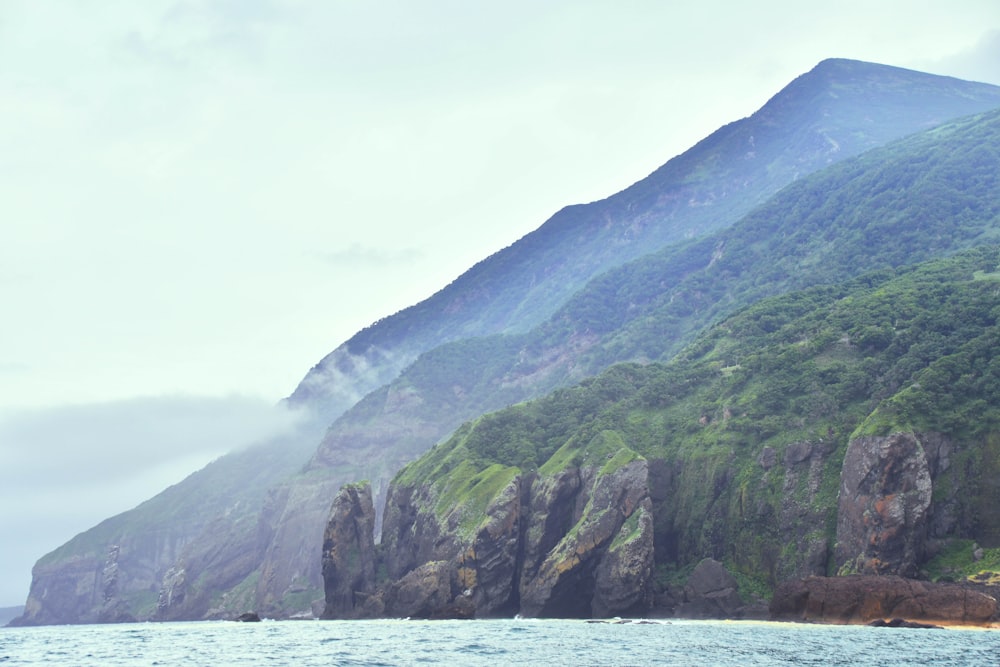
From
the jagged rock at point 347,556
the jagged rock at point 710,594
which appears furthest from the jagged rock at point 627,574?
the jagged rock at point 347,556

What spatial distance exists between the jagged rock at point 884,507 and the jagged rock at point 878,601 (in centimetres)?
774

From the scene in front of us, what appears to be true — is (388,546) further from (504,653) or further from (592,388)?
(504,653)

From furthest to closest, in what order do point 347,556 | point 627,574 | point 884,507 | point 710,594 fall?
point 347,556 < point 627,574 < point 710,594 < point 884,507

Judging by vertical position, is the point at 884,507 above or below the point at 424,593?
above

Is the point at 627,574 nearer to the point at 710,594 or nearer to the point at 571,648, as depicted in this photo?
the point at 710,594

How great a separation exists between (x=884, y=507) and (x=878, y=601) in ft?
55.8

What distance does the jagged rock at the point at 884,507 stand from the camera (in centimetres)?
11144

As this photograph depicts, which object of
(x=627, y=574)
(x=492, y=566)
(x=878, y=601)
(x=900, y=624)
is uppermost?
(x=492, y=566)

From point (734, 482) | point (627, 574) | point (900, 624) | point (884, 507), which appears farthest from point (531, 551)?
point (900, 624)

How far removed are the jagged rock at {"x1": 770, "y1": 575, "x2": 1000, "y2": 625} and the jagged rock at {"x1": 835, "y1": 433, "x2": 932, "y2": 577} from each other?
774 centimetres

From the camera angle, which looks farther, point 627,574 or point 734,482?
point 734,482

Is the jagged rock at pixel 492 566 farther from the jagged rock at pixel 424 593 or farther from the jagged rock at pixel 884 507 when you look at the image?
the jagged rock at pixel 884 507

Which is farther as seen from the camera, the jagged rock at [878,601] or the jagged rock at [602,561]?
the jagged rock at [602,561]

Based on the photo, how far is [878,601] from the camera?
99938 millimetres
